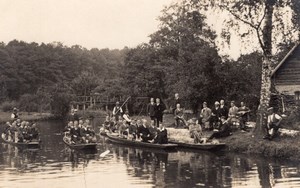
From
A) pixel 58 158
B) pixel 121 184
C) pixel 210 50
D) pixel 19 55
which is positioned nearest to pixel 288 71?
pixel 210 50

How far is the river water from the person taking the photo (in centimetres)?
1680

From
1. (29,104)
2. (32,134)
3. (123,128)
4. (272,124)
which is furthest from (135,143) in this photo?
(29,104)

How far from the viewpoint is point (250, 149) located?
75.8 feet

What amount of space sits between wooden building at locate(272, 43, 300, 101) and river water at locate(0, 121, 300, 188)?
14.2m

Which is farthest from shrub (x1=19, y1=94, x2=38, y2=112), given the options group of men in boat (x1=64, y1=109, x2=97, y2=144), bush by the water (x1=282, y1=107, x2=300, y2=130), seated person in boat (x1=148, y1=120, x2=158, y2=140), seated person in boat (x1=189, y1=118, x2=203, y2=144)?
bush by the water (x1=282, y1=107, x2=300, y2=130)

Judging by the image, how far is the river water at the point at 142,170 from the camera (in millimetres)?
16797

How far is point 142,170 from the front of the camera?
1983 cm

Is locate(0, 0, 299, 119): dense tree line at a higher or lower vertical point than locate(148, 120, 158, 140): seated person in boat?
higher

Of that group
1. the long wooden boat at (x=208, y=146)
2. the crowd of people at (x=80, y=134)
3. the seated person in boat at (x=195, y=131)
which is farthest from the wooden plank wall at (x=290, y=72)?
the crowd of people at (x=80, y=134)

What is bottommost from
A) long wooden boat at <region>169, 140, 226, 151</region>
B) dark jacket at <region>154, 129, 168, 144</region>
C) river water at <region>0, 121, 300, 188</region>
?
river water at <region>0, 121, 300, 188</region>

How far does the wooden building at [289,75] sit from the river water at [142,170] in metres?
14.2

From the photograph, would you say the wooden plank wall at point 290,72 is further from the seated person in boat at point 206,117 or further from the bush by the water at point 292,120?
the seated person in boat at point 206,117

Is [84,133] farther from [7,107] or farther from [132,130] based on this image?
[7,107]

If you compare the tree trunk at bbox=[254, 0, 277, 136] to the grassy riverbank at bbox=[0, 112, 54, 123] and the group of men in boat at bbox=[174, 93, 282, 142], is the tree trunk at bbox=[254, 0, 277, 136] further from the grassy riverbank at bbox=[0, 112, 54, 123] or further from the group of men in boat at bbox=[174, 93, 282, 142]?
the grassy riverbank at bbox=[0, 112, 54, 123]
